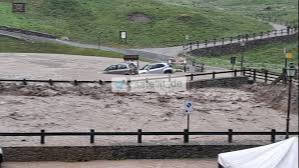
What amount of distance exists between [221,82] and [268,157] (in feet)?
90.6

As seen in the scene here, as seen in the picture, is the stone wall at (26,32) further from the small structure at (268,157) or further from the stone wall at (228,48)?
the small structure at (268,157)

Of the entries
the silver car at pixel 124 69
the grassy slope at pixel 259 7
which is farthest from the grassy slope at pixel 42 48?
the grassy slope at pixel 259 7

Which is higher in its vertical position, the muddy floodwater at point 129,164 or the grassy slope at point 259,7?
the grassy slope at point 259,7

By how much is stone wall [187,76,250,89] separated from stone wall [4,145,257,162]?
1774 cm

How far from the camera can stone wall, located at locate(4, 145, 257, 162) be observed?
74.0 feet

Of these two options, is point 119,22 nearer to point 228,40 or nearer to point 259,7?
point 228,40

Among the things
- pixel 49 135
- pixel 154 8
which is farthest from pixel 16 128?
pixel 154 8

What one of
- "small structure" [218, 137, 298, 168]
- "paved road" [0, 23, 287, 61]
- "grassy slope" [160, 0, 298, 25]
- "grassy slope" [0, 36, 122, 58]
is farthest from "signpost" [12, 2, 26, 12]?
"small structure" [218, 137, 298, 168]

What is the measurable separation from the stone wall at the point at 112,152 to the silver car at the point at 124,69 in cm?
2283

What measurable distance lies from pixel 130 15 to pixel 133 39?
925 cm

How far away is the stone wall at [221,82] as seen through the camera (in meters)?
41.9

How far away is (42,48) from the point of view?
61.2 m

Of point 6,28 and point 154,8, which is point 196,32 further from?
point 6,28

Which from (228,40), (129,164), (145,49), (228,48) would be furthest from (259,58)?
(129,164)
